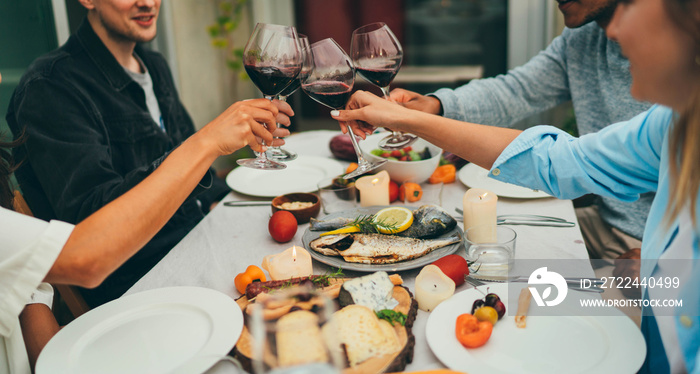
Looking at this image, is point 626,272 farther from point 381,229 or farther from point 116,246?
point 116,246

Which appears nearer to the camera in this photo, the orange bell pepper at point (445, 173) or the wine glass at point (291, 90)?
the wine glass at point (291, 90)

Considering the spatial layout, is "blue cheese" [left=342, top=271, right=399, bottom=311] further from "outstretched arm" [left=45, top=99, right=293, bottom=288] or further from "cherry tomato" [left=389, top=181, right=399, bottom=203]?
"cherry tomato" [left=389, top=181, right=399, bottom=203]

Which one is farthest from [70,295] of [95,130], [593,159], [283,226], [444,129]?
[593,159]

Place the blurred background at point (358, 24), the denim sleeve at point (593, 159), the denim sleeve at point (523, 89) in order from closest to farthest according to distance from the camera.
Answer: the denim sleeve at point (593, 159), the denim sleeve at point (523, 89), the blurred background at point (358, 24)

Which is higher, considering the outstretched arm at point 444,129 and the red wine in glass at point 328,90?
the red wine in glass at point 328,90

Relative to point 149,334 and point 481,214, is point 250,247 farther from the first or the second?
point 481,214

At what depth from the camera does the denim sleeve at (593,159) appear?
1138mm

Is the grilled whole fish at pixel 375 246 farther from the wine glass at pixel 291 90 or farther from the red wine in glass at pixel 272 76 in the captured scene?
the red wine in glass at pixel 272 76

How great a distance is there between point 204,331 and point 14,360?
354mm

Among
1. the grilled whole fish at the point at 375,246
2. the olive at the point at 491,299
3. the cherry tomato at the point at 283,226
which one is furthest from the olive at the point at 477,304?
the cherry tomato at the point at 283,226

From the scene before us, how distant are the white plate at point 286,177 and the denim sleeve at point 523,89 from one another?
1.97ft

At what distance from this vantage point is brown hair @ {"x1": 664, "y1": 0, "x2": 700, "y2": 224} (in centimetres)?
77

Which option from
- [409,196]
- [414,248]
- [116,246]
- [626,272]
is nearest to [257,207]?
[409,196]

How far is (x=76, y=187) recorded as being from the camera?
155cm
